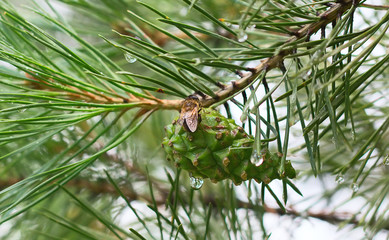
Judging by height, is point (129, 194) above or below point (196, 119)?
above

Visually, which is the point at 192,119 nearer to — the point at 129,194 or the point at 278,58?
the point at 278,58

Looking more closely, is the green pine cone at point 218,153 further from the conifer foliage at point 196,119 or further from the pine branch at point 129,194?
the pine branch at point 129,194

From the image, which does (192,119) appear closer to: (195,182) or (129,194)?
→ (195,182)

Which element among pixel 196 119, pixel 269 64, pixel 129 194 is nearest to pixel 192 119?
pixel 196 119

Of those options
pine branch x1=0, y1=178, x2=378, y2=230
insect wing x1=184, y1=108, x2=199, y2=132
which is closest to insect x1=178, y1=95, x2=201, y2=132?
Answer: insect wing x1=184, y1=108, x2=199, y2=132

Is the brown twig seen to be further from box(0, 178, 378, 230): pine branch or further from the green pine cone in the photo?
box(0, 178, 378, 230): pine branch

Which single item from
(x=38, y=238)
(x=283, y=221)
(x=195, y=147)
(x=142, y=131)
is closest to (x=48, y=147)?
(x=38, y=238)

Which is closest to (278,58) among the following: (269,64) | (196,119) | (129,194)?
(269,64)

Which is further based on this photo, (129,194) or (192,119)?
(129,194)
